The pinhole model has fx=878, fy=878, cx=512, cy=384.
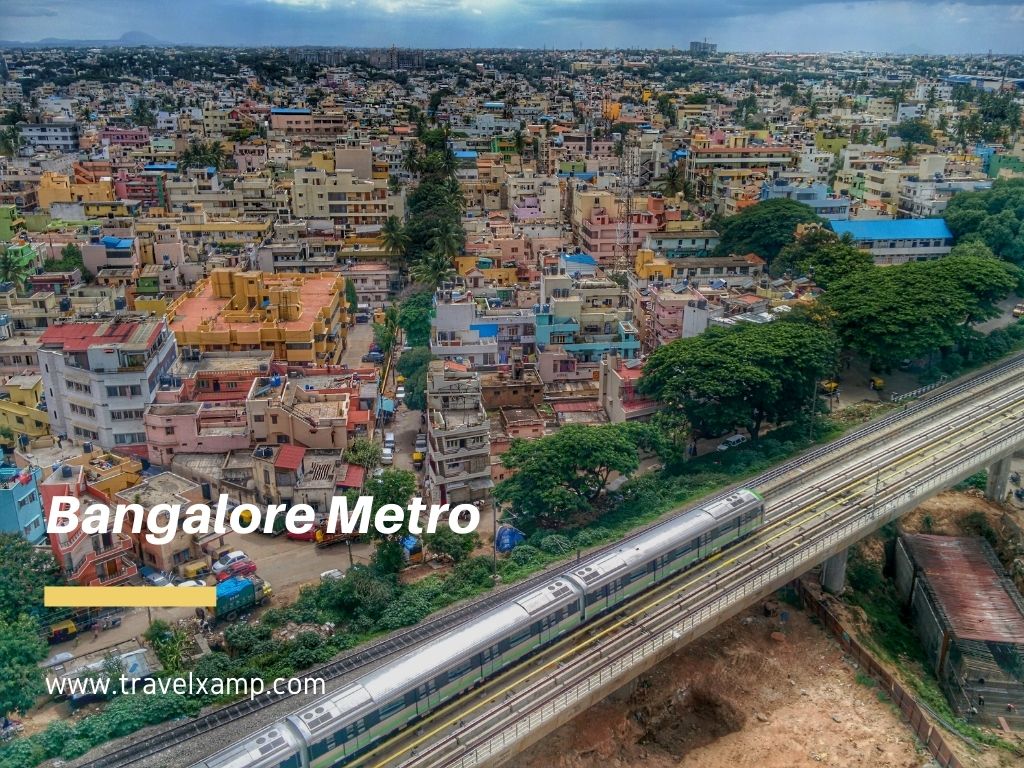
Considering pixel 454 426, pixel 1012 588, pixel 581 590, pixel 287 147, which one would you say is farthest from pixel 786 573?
pixel 287 147

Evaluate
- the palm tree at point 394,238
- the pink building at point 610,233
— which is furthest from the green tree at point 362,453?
the pink building at point 610,233

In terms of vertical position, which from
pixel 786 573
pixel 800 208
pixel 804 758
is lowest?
pixel 804 758

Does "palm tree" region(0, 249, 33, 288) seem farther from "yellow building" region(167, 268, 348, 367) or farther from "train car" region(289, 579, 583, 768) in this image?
"train car" region(289, 579, 583, 768)

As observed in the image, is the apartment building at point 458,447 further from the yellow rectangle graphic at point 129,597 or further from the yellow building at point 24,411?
the yellow building at point 24,411

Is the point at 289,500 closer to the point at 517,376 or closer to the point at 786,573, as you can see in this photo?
the point at 517,376

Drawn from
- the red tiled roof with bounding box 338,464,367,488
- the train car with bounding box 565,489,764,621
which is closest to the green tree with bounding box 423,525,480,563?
the red tiled roof with bounding box 338,464,367,488

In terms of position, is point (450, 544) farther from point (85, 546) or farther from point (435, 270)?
point (435, 270)
